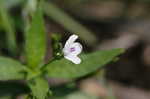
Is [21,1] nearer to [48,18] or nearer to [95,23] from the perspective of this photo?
[48,18]

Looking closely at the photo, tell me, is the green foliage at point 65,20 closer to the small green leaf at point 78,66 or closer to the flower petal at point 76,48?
the small green leaf at point 78,66

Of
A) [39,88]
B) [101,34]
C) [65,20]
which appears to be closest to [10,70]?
[39,88]

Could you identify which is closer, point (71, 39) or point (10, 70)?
point (71, 39)

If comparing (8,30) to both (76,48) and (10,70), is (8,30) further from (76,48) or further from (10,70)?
(76,48)

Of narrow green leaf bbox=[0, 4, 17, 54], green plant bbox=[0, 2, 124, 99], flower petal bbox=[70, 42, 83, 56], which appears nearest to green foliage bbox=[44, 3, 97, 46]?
narrow green leaf bbox=[0, 4, 17, 54]

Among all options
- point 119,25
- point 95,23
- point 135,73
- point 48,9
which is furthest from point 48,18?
point 135,73

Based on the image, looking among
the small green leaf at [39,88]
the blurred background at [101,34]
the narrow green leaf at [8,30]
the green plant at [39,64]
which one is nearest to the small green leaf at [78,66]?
the green plant at [39,64]
